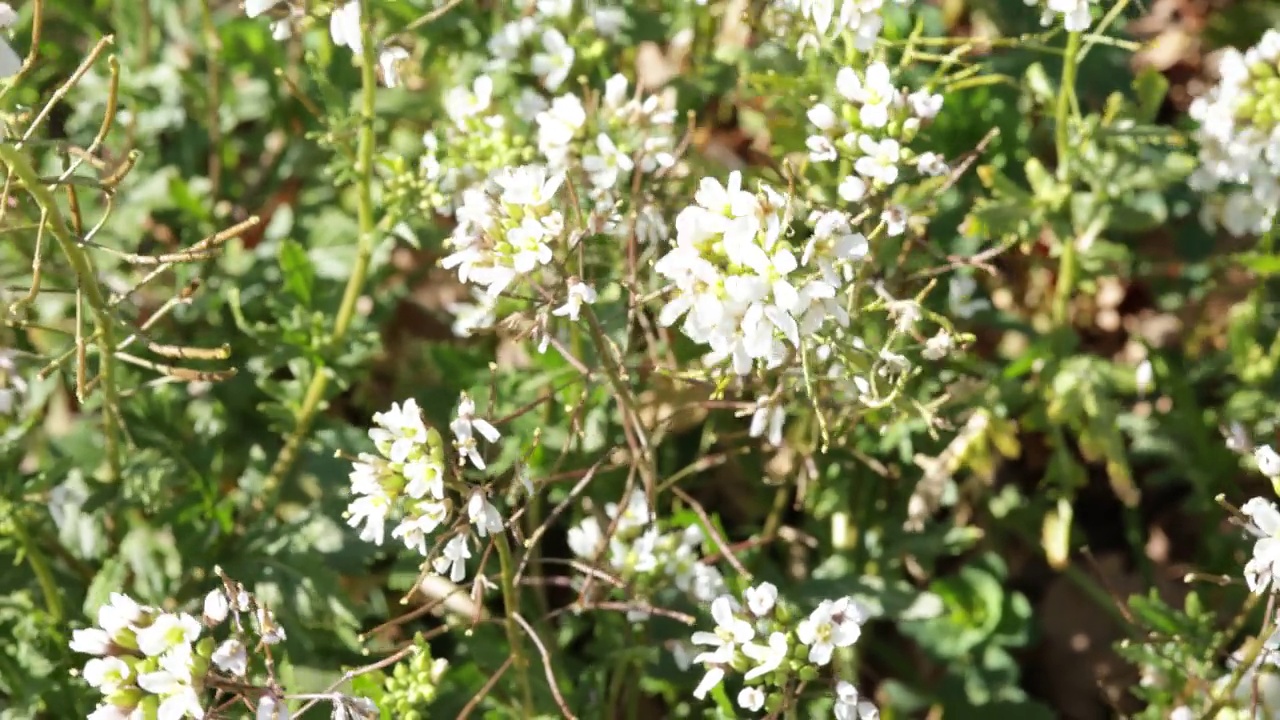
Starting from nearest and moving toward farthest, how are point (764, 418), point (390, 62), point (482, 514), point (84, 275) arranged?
point (482, 514) → point (84, 275) → point (390, 62) → point (764, 418)

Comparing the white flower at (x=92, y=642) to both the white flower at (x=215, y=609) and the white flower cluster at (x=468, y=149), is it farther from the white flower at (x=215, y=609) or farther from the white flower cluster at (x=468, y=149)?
the white flower cluster at (x=468, y=149)

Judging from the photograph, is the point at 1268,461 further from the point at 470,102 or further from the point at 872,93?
the point at 470,102

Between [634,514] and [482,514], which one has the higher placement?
[482,514]

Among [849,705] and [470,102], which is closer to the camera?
[849,705]

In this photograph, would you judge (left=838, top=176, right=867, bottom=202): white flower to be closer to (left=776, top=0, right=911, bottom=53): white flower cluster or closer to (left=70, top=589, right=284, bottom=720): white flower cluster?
(left=776, top=0, right=911, bottom=53): white flower cluster

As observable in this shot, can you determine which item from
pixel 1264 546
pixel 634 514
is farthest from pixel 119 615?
pixel 1264 546

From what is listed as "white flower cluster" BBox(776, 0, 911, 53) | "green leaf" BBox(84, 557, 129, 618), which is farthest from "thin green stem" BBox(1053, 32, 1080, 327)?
"green leaf" BBox(84, 557, 129, 618)

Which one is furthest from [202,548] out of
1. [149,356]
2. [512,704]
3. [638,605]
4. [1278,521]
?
[1278,521]

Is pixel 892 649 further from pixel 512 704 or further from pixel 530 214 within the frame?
pixel 530 214

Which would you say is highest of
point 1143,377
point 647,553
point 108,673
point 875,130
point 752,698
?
point 875,130
